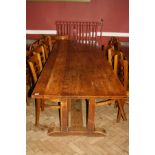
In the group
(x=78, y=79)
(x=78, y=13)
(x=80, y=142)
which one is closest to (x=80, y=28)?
(x=78, y=13)

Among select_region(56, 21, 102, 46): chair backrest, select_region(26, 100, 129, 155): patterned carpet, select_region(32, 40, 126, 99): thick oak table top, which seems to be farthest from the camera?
select_region(56, 21, 102, 46): chair backrest

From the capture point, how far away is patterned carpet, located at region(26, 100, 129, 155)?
2.10 meters

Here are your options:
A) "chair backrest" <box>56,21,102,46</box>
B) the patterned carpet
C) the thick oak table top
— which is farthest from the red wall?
the patterned carpet

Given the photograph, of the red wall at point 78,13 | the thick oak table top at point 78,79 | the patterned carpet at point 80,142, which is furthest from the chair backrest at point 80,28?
the patterned carpet at point 80,142

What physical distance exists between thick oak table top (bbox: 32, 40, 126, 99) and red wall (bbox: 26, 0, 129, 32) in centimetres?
414

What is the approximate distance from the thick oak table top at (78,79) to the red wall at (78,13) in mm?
4144

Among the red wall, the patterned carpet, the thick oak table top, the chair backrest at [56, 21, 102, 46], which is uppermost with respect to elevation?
the red wall

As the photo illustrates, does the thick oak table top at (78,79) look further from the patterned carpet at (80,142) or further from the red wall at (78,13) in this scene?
the red wall at (78,13)

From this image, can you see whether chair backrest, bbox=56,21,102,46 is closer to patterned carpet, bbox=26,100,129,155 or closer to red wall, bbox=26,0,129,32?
red wall, bbox=26,0,129,32

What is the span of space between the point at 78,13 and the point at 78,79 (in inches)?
208
